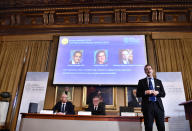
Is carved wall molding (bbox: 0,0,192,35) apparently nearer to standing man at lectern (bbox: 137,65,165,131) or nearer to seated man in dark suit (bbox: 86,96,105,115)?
seated man in dark suit (bbox: 86,96,105,115)

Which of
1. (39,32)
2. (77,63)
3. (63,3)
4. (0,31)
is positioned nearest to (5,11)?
(0,31)

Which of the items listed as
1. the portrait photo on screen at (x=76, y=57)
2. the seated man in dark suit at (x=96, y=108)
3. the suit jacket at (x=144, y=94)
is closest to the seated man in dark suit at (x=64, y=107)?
the seated man in dark suit at (x=96, y=108)

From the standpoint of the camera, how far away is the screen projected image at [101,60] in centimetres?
468

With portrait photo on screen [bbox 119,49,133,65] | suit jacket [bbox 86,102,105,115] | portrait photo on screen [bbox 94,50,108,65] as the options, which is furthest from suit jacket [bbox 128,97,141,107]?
portrait photo on screen [bbox 94,50,108,65]

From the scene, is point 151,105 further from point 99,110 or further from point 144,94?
point 99,110

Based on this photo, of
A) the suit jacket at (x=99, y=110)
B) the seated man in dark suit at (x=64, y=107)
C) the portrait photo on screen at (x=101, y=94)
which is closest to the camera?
the suit jacket at (x=99, y=110)

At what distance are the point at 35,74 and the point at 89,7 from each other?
283 centimetres

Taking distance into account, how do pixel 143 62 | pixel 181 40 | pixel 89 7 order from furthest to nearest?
1. pixel 89 7
2. pixel 181 40
3. pixel 143 62

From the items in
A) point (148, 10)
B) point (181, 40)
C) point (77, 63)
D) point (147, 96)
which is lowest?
point (147, 96)

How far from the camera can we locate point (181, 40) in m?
5.10

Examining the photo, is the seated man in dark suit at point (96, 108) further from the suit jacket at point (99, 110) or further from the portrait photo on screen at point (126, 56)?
the portrait photo on screen at point (126, 56)

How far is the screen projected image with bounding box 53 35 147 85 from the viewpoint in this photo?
468 centimetres

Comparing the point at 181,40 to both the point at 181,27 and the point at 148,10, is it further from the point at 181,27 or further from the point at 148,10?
the point at 148,10

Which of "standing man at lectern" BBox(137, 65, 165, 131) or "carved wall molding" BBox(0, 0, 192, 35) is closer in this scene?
"standing man at lectern" BBox(137, 65, 165, 131)
